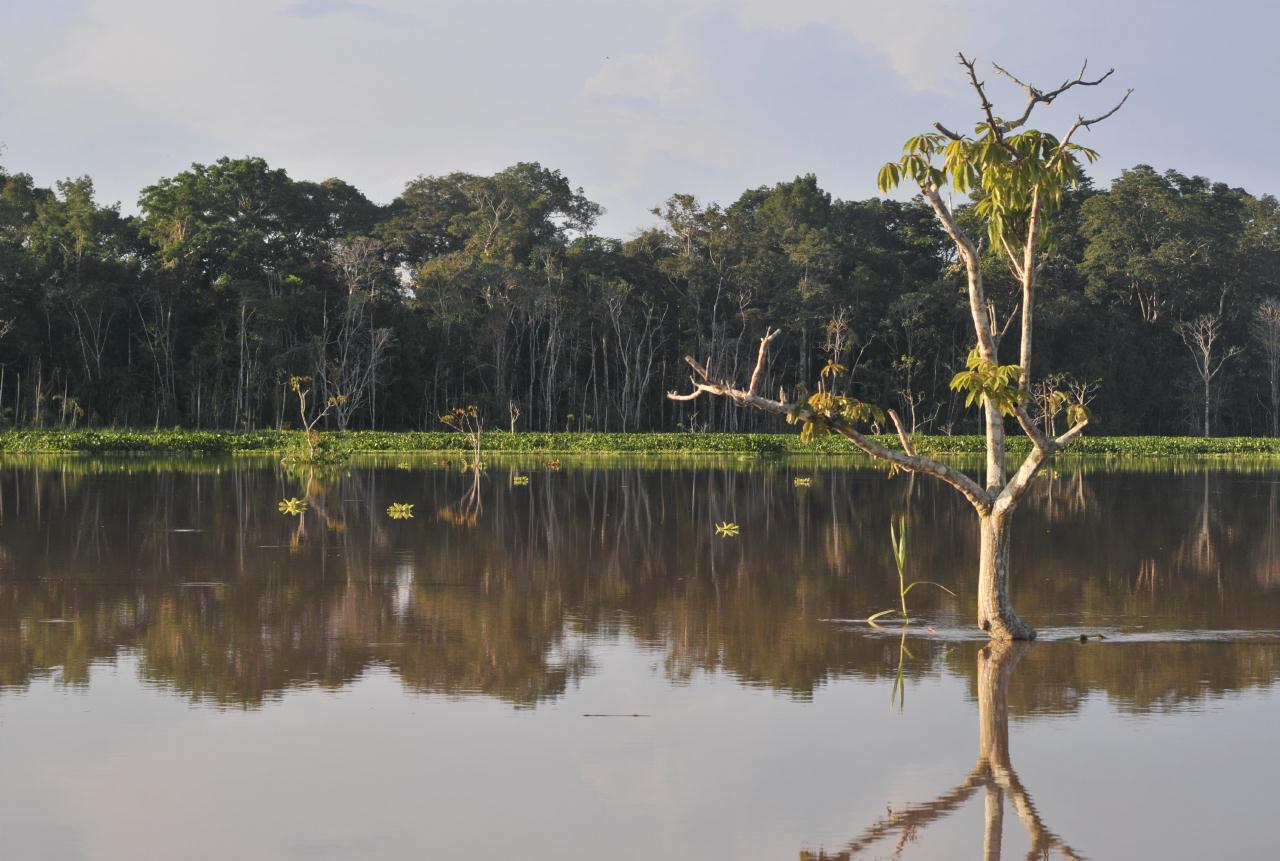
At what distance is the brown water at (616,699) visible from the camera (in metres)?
6.93

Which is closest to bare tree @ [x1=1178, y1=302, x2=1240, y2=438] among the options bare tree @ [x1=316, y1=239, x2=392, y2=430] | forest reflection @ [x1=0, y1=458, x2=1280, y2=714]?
bare tree @ [x1=316, y1=239, x2=392, y2=430]

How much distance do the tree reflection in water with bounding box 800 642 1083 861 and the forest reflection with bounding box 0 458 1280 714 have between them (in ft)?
2.68

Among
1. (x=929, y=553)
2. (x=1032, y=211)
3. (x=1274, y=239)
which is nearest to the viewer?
(x=1032, y=211)

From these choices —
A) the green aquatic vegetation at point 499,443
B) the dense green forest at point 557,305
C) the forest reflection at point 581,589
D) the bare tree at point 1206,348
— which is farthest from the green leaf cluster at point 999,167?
the bare tree at point 1206,348

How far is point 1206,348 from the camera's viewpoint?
201 ft

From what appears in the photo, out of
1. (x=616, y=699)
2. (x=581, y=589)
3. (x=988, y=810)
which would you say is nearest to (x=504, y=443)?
(x=581, y=589)

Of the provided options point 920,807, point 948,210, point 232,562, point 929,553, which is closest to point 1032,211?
point 948,210

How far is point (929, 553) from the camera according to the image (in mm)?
18375

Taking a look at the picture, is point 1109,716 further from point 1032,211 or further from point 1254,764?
point 1032,211

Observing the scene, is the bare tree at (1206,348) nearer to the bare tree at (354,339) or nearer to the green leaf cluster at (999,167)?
the bare tree at (354,339)

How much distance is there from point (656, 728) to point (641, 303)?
50021 millimetres

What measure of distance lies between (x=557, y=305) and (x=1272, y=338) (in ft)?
99.6

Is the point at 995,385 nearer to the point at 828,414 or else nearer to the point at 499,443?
the point at 828,414

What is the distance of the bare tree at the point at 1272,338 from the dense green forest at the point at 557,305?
0.14 metres
